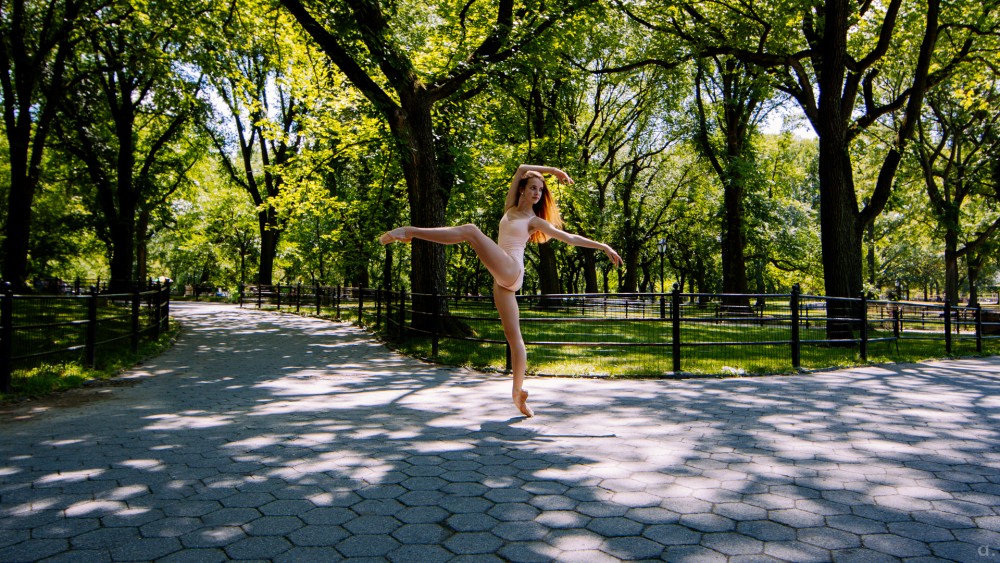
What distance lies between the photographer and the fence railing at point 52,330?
656 cm

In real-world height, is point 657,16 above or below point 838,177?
above

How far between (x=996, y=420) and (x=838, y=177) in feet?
30.1

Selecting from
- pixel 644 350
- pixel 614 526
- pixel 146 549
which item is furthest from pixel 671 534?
pixel 644 350

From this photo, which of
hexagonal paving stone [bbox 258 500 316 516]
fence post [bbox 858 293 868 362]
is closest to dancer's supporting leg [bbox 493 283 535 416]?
hexagonal paving stone [bbox 258 500 316 516]

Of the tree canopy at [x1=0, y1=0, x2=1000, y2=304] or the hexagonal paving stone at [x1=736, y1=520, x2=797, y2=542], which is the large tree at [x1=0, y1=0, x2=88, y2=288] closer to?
the tree canopy at [x1=0, y1=0, x2=1000, y2=304]

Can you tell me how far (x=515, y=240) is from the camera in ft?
17.6

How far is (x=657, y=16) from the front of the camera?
16.3 metres

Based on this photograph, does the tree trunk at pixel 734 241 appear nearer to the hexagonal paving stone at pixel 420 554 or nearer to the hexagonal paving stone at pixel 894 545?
the hexagonal paving stone at pixel 894 545

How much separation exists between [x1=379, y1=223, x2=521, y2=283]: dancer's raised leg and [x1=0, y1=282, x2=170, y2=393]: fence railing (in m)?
4.36

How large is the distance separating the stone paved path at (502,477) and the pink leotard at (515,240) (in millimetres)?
1310

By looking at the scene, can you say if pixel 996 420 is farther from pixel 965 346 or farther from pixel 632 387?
pixel 965 346

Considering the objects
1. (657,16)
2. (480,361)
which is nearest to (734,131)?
(657,16)

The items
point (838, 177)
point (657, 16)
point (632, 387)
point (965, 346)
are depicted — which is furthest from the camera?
point (657, 16)

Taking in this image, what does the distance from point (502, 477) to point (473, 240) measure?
6.26 feet
